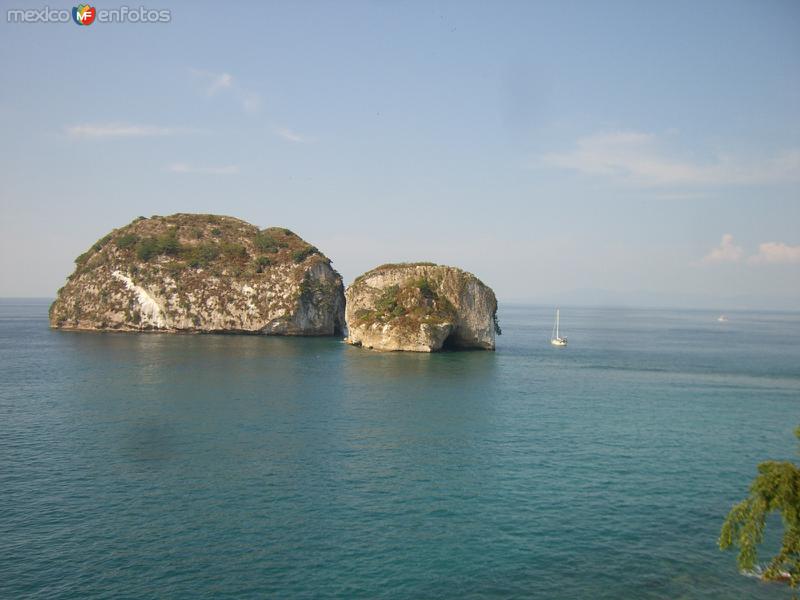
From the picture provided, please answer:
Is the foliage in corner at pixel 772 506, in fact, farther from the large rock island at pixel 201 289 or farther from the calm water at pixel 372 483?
the large rock island at pixel 201 289

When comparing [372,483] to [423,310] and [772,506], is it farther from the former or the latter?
[423,310]

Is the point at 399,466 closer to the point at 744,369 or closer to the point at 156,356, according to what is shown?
the point at 156,356

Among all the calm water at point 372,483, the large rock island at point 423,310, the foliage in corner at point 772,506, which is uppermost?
the large rock island at point 423,310

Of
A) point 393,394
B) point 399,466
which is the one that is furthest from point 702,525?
point 393,394

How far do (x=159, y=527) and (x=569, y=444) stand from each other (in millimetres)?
26502

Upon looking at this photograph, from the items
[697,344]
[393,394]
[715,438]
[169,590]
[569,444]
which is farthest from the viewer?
[697,344]

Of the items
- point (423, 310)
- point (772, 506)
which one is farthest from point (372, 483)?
point (423, 310)

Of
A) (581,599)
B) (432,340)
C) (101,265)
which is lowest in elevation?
(581,599)

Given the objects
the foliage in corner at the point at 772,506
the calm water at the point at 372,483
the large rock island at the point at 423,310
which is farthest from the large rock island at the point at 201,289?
the foliage in corner at the point at 772,506

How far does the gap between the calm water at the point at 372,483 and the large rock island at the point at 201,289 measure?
5557 cm

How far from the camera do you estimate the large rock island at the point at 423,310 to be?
308 feet

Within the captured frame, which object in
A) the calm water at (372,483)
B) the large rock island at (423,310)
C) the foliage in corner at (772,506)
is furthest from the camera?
the large rock island at (423,310)

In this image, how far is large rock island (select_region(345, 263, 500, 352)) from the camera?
93812mm

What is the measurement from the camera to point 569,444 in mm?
40750
